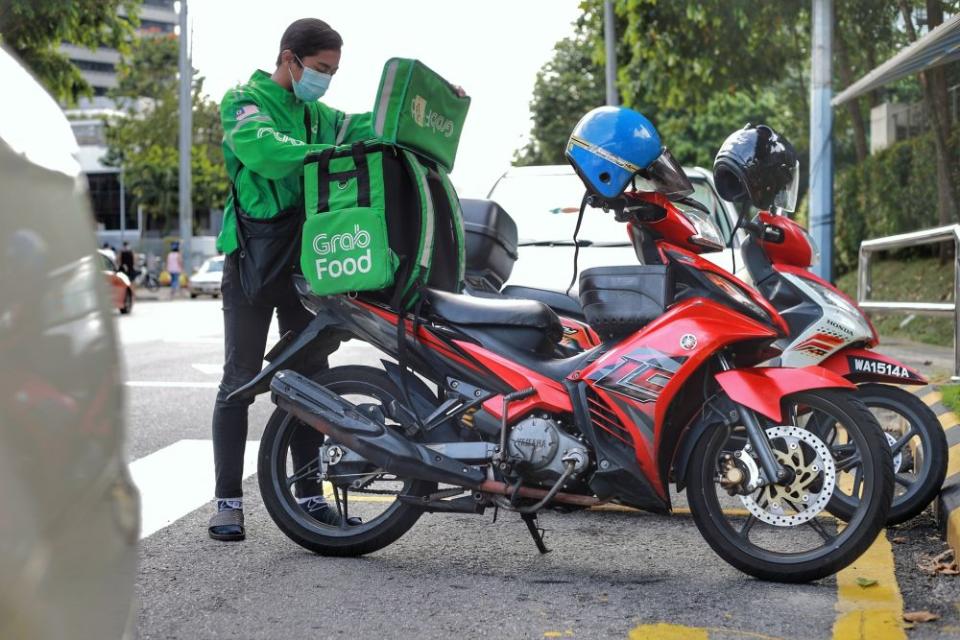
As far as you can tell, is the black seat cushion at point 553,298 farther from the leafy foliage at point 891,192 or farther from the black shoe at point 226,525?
the leafy foliage at point 891,192

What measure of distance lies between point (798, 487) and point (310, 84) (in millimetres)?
2236

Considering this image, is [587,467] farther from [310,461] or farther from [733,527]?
[310,461]

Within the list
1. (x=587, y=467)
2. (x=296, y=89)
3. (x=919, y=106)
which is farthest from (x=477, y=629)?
(x=919, y=106)

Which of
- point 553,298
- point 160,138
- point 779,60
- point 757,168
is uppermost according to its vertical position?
point 160,138

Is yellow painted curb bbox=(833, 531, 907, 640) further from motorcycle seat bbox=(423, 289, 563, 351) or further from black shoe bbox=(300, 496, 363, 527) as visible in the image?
black shoe bbox=(300, 496, 363, 527)

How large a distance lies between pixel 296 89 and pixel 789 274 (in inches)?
80.4

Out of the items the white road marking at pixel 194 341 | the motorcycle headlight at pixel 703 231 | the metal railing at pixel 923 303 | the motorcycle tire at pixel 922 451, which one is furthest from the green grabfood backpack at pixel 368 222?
the white road marking at pixel 194 341

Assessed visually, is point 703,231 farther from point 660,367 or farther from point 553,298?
point 553,298

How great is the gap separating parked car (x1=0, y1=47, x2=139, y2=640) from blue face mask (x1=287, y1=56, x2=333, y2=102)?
2.83 metres

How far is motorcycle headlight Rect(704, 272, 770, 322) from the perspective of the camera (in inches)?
173

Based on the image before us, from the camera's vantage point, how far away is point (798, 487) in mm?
4273

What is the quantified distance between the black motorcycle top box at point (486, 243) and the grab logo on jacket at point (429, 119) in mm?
1731

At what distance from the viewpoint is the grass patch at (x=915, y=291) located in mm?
14742

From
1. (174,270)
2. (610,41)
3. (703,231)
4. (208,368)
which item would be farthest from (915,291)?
(174,270)
